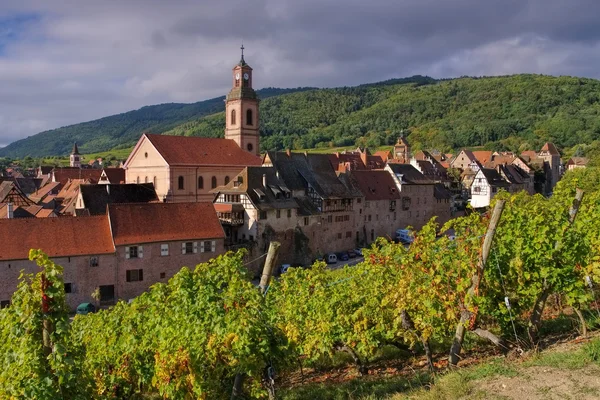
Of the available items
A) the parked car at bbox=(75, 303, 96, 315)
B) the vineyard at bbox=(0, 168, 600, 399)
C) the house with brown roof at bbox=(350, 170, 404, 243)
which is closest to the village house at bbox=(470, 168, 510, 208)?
the house with brown roof at bbox=(350, 170, 404, 243)

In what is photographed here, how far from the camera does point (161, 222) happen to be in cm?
4031

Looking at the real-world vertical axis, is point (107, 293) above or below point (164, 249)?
below

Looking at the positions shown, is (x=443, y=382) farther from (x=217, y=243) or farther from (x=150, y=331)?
(x=217, y=243)

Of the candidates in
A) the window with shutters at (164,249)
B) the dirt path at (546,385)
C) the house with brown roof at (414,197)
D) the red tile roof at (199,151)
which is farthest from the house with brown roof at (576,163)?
the dirt path at (546,385)

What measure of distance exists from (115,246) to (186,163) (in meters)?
22.5

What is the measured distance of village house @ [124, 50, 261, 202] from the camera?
189ft

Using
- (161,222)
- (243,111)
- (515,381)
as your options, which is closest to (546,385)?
(515,381)

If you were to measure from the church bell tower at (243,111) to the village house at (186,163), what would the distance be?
27cm

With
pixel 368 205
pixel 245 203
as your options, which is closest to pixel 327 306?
pixel 245 203

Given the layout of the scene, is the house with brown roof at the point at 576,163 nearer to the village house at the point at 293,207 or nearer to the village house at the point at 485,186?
the village house at the point at 485,186

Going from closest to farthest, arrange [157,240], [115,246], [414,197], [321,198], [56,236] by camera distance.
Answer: [56,236] < [115,246] < [157,240] < [321,198] < [414,197]

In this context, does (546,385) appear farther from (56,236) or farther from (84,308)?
(56,236)

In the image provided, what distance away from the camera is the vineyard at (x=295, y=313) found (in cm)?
978

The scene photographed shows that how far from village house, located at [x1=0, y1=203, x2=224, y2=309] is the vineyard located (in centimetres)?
1928
